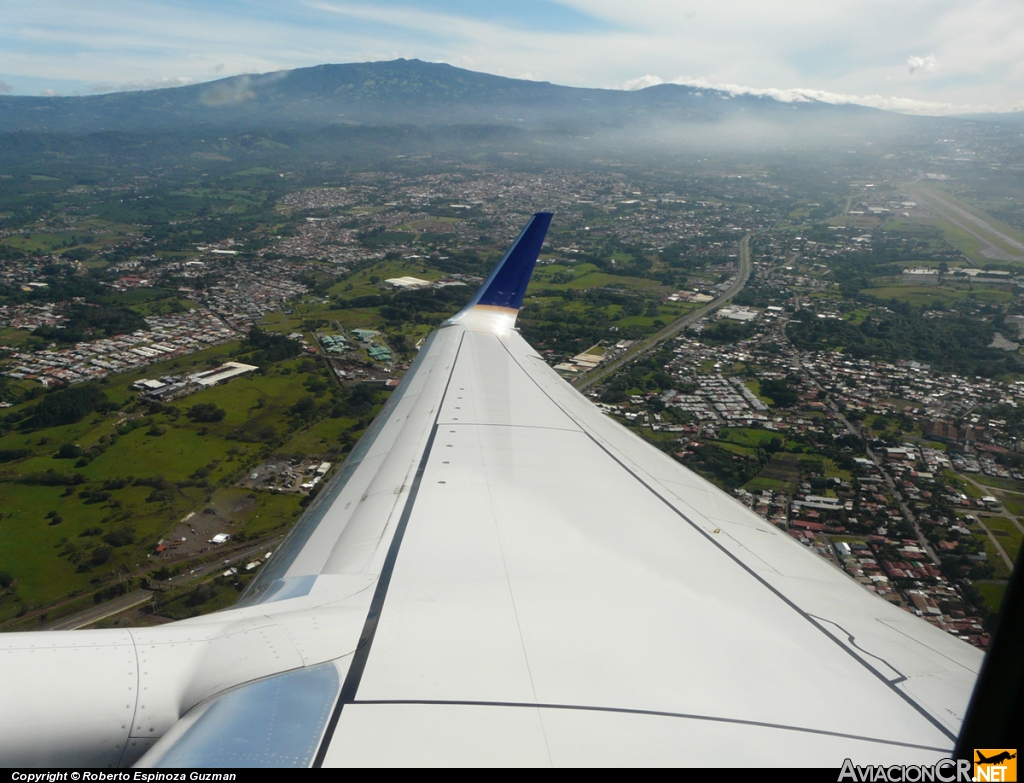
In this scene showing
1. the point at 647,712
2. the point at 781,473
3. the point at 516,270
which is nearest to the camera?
the point at 647,712

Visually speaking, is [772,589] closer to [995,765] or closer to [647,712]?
[647,712]

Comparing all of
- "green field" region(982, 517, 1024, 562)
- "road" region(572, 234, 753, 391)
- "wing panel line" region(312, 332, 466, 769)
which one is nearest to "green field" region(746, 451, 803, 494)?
"green field" region(982, 517, 1024, 562)

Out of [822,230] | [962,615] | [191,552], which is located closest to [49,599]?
[191,552]

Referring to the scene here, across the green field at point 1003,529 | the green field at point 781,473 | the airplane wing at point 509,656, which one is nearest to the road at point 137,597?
the airplane wing at point 509,656

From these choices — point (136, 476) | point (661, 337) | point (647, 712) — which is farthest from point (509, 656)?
point (661, 337)

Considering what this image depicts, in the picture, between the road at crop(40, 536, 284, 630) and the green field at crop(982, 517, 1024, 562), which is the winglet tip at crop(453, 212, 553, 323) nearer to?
the road at crop(40, 536, 284, 630)
